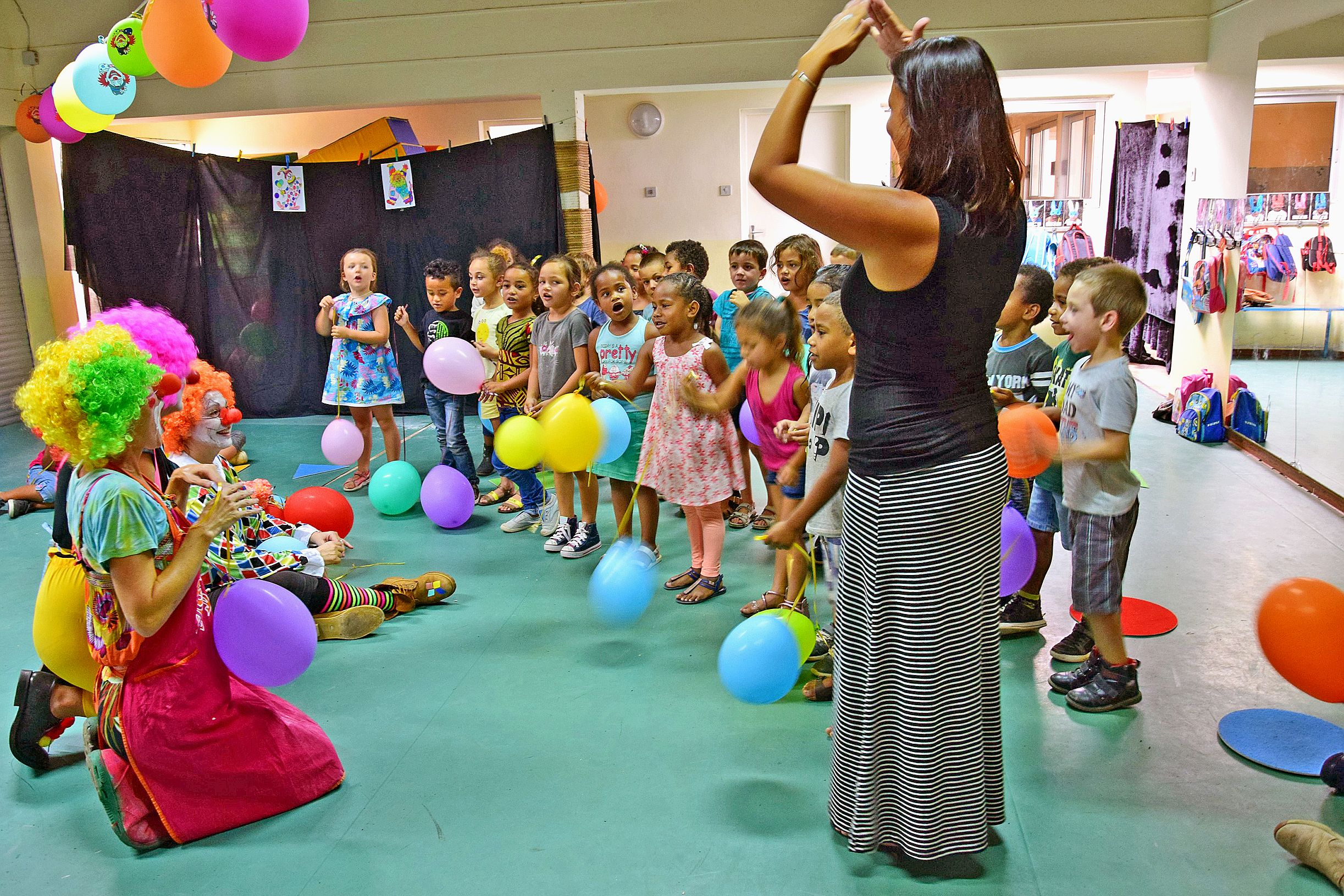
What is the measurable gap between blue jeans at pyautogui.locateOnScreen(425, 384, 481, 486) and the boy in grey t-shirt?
3.24m

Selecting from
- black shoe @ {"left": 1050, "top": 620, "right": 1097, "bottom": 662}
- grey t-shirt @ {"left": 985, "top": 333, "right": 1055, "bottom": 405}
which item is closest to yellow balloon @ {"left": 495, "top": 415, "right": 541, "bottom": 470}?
grey t-shirt @ {"left": 985, "top": 333, "right": 1055, "bottom": 405}

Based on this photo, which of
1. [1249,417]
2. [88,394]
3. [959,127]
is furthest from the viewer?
[1249,417]

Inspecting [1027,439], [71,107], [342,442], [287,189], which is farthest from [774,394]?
[287,189]

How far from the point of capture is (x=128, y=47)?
15.2 feet

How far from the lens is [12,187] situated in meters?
7.77

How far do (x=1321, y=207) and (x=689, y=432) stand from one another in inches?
154

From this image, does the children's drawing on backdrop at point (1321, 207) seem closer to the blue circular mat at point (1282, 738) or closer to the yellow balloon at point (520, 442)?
the blue circular mat at point (1282, 738)

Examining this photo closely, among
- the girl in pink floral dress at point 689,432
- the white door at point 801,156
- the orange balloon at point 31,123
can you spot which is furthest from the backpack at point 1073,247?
the orange balloon at point 31,123

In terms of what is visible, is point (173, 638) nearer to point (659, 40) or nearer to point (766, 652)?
point (766, 652)

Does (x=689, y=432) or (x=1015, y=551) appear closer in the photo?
(x=1015, y=551)

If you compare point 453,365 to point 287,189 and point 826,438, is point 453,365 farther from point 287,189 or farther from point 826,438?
point 287,189

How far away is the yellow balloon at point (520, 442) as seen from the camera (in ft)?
11.6

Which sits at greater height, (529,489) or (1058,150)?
(1058,150)

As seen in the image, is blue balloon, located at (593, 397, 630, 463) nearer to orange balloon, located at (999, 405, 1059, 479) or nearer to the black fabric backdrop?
orange balloon, located at (999, 405, 1059, 479)
